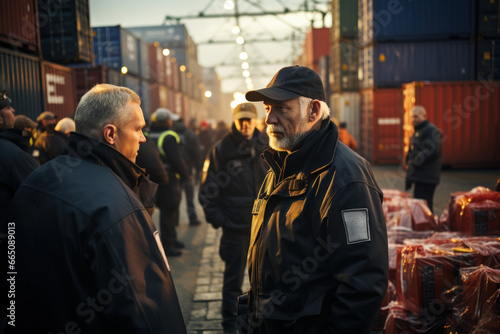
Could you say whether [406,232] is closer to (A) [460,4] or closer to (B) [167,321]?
(B) [167,321]

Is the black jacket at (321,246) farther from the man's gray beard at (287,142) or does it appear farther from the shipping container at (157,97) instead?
the shipping container at (157,97)

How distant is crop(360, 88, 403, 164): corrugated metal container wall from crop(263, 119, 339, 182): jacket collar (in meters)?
15.9

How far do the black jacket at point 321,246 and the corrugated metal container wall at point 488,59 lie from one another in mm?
16968

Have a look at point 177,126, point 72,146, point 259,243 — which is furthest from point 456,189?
point 72,146

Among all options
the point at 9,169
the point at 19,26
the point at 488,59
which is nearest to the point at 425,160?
the point at 9,169

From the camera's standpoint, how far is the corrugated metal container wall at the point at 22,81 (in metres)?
8.43

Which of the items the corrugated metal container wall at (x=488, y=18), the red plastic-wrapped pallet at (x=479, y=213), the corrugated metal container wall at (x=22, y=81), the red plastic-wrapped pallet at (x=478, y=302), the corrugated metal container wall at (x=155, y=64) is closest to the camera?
the red plastic-wrapped pallet at (x=478, y=302)

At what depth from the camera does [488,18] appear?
647 inches

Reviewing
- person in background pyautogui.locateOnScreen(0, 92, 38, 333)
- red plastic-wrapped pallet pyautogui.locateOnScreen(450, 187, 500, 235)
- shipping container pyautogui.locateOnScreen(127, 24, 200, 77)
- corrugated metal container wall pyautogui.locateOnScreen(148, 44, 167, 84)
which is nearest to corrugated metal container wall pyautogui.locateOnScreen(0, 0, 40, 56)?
person in background pyautogui.locateOnScreen(0, 92, 38, 333)

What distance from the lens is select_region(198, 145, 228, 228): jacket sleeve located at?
14.3ft

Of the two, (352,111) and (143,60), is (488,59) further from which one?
(143,60)

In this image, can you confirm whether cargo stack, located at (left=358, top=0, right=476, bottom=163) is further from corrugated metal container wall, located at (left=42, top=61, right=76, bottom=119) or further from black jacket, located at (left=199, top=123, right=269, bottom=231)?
black jacket, located at (left=199, top=123, right=269, bottom=231)

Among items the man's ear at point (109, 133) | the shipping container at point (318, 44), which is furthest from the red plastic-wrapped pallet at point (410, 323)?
the shipping container at point (318, 44)

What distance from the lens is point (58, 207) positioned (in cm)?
164
